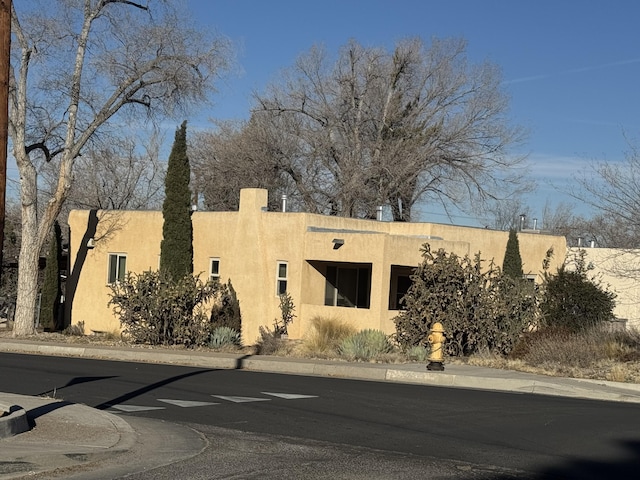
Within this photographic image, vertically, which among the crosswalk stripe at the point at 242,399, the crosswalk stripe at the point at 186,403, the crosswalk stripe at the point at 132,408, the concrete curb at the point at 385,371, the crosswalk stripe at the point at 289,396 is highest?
the concrete curb at the point at 385,371

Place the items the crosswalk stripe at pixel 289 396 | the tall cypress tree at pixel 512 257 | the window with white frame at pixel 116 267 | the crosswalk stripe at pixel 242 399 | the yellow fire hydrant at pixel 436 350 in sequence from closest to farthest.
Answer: the crosswalk stripe at pixel 242 399 < the crosswalk stripe at pixel 289 396 < the yellow fire hydrant at pixel 436 350 < the window with white frame at pixel 116 267 < the tall cypress tree at pixel 512 257

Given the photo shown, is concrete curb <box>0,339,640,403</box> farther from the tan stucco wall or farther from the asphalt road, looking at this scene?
the tan stucco wall

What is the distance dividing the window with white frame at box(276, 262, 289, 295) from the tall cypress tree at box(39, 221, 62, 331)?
33.6ft

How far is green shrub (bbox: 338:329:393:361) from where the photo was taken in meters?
22.5

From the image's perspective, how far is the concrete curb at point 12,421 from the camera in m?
9.95

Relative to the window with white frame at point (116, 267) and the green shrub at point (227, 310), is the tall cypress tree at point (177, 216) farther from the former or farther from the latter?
the window with white frame at point (116, 267)

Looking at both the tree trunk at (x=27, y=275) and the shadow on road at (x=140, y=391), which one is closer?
the shadow on road at (x=140, y=391)

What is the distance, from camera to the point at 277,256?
1173 inches

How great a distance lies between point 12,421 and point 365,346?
1358 cm

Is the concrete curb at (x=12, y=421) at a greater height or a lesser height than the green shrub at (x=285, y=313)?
lesser

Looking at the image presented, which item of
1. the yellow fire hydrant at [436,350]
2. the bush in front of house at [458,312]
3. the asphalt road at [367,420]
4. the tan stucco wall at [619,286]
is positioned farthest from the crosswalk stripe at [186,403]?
the tan stucco wall at [619,286]

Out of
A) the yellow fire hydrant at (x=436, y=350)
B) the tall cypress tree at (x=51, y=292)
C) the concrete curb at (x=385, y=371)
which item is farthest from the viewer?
the tall cypress tree at (x=51, y=292)

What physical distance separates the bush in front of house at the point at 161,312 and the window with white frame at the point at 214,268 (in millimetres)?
4610

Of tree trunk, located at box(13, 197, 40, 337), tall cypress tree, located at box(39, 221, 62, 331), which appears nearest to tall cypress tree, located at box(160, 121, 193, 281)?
tree trunk, located at box(13, 197, 40, 337)
